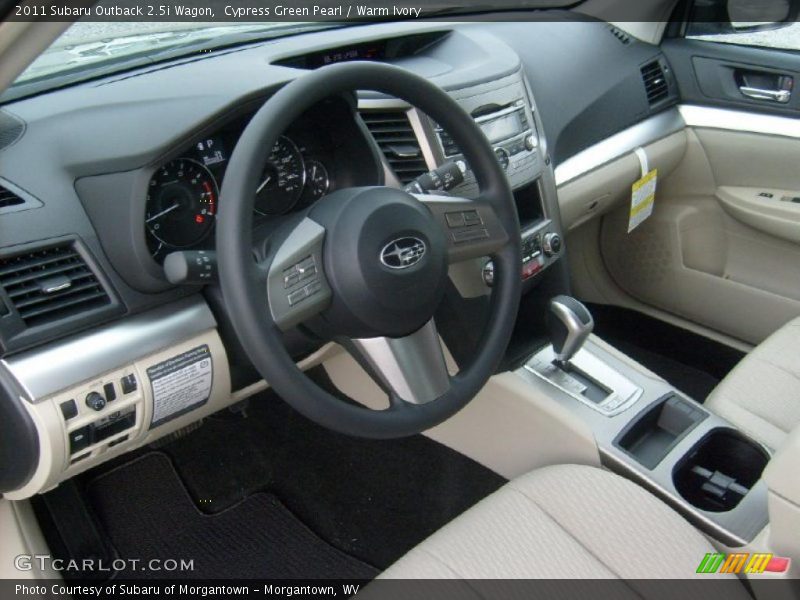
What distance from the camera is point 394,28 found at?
1940 millimetres

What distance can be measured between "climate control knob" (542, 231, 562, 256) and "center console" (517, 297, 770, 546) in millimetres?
164

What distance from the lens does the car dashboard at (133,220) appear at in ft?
4.00

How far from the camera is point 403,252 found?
1.20 meters

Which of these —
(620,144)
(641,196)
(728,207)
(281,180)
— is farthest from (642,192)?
(281,180)

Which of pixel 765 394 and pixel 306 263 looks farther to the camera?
pixel 765 394

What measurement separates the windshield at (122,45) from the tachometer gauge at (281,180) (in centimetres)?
36

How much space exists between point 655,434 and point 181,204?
1.03m

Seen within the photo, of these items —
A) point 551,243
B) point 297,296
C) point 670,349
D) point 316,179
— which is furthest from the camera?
point 670,349

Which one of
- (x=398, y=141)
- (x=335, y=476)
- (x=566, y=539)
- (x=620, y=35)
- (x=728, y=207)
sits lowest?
(x=335, y=476)

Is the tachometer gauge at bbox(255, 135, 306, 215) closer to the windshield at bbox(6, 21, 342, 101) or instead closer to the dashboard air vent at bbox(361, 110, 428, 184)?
the dashboard air vent at bbox(361, 110, 428, 184)

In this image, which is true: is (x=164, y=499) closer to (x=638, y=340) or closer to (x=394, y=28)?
(x=394, y=28)

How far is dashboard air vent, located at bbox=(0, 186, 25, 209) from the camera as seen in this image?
1.22 m

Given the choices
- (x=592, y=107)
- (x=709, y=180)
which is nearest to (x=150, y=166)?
(x=592, y=107)

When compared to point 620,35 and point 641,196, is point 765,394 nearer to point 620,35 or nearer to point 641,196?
point 641,196
